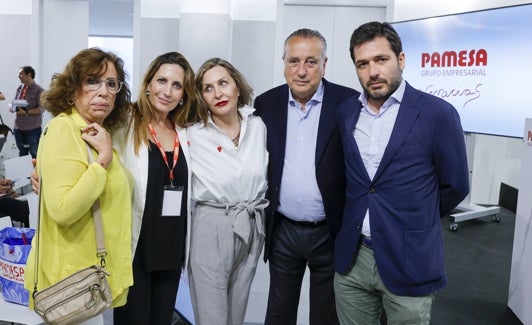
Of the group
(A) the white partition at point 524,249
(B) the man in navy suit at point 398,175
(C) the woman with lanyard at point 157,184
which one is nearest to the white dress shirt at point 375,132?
(B) the man in navy suit at point 398,175

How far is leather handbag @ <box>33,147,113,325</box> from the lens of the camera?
151cm

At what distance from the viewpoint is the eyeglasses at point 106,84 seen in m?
1.66

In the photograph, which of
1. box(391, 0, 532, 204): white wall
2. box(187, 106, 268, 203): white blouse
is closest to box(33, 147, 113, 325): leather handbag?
box(187, 106, 268, 203): white blouse

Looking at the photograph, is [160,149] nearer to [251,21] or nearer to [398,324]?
[398,324]

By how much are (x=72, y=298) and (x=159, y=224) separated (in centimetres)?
45

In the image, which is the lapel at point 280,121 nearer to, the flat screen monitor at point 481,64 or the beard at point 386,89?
the beard at point 386,89

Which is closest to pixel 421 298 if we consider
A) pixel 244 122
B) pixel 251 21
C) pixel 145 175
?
pixel 244 122

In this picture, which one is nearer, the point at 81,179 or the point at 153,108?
the point at 81,179

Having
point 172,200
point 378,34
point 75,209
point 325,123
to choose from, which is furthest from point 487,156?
point 75,209

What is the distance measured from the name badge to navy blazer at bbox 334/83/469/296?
700 mm

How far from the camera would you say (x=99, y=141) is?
159 cm

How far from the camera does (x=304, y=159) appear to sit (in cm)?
204

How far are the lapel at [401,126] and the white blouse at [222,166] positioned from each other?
1.78ft

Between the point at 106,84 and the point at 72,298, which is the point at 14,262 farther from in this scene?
the point at 106,84
